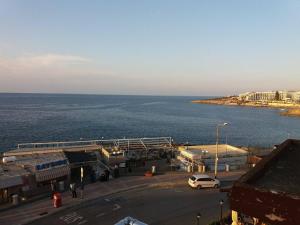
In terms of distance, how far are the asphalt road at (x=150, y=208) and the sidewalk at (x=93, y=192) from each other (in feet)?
2.64

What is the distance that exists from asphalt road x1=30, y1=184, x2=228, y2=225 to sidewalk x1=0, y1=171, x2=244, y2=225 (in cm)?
81

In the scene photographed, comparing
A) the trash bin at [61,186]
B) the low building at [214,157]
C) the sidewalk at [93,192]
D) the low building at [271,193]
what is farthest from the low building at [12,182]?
the low building at [271,193]

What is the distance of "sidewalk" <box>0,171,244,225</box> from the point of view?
2306cm

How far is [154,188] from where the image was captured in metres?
29.7

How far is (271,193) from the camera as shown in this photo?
34.9 feet

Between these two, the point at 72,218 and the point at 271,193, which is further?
the point at 72,218

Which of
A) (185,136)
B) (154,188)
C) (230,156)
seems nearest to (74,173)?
(154,188)

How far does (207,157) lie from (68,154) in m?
16.3

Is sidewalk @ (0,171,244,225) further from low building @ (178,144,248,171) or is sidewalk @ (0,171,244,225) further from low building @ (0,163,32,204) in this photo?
low building @ (178,144,248,171)

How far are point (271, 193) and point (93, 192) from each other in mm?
19901

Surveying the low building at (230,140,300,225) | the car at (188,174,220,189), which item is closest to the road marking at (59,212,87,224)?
the car at (188,174,220,189)

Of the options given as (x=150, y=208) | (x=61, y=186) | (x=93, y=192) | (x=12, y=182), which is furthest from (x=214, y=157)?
(x=12, y=182)

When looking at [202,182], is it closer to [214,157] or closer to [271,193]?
[214,157]

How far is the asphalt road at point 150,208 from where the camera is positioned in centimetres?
2264
